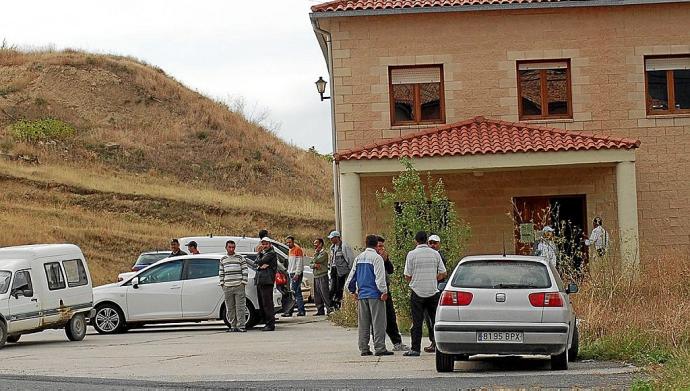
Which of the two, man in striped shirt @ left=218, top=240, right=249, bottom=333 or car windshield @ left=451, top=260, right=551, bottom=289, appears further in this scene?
man in striped shirt @ left=218, top=240, right=249, bottom=333

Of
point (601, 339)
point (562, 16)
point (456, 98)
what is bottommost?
point (601, 339)

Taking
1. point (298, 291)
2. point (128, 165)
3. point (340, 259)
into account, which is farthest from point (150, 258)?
point (128, 165)

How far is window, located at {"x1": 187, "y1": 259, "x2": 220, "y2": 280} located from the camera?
79.3ft

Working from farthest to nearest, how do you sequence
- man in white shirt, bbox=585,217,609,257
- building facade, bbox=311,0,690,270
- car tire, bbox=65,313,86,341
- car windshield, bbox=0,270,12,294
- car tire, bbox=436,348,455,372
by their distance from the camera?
building facade, bbox=311,0,690,270, man in white shirt, bbox=585,217,609,257, car tire, bbox=65,313,86,341, car windshield, bbox=0,270,12,294, car tire, bbox=436,348,455,372

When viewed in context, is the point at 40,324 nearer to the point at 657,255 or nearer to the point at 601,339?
the point at 601,339

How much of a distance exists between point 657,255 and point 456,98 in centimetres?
579

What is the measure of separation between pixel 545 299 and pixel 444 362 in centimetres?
146

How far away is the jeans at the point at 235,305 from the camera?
74.8 feet

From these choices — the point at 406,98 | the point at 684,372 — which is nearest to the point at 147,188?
the point at 406,98

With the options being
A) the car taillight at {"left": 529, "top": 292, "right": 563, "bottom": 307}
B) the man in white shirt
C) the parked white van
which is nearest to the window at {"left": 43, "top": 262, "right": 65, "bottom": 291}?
the parked white van

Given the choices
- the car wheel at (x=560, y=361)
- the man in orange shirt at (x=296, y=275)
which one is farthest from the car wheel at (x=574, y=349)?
the man in orange shirt at (x=296, y=275)

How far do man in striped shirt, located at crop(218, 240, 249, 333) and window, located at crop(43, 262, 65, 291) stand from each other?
2.96 m

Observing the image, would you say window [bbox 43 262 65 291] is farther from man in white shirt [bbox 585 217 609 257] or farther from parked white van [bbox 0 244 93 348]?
man in white shirt [bbox 585 217 609 257]

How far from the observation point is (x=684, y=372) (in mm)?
11891
